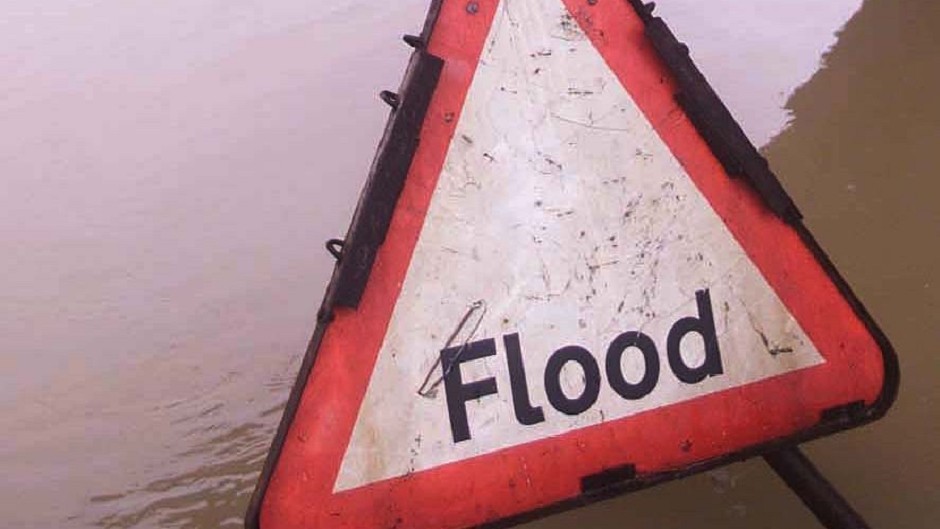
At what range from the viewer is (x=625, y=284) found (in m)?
1.92

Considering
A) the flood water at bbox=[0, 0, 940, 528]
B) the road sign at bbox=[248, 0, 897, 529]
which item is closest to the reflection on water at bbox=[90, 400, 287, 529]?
the flood water at bbox=[0, 0, 940, 528]

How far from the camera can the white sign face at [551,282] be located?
184 cm

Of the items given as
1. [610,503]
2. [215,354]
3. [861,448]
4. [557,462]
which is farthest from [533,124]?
[215,354]

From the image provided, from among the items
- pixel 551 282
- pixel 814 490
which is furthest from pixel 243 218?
pixel 814 490

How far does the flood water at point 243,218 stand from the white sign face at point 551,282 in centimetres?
70

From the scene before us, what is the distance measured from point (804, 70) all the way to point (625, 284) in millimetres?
2866

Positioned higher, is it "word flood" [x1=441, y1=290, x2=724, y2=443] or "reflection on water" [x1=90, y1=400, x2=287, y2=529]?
"word flood" [x1=441, y1=290, x2=724, y2=443]

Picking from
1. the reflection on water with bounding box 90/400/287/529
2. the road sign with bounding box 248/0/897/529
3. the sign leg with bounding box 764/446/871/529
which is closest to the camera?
the road sign with bounding box 248/0/897/529

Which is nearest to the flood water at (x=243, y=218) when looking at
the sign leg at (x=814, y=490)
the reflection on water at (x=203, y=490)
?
the reflection on water at (x=203, y=490)

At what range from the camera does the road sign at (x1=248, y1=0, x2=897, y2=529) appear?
1.81 meters

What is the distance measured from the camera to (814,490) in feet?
6.75

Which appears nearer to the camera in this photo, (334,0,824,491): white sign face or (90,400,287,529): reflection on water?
(334,0,824,491): white sign face

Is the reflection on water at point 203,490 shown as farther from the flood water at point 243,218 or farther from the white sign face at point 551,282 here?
the white sign face at point 551,282

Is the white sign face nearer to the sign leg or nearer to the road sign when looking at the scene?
the road sign
